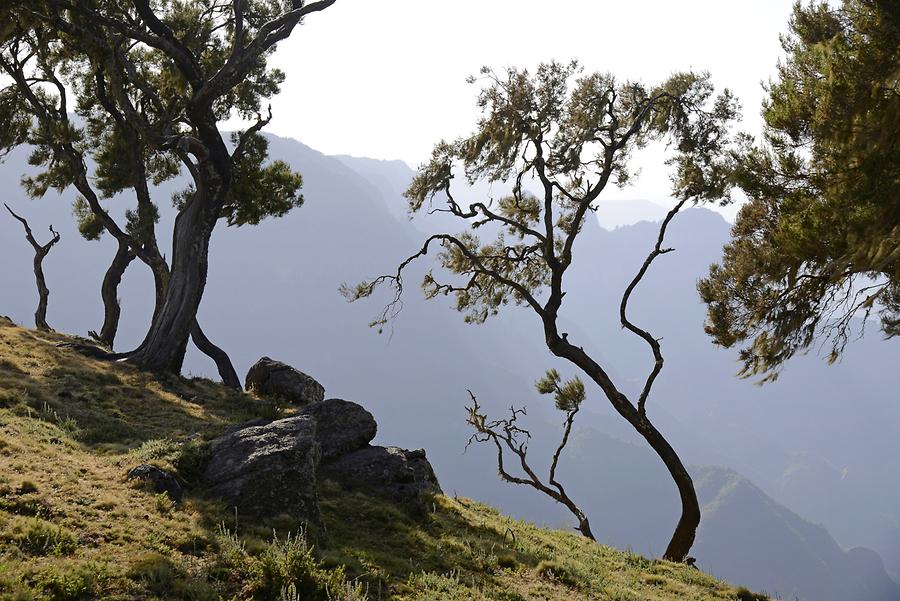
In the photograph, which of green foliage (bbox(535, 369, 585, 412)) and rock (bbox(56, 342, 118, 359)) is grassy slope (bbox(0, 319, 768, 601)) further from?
green foliage (bbox(535, 369, 585, 412))

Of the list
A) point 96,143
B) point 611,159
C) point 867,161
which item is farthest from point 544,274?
point 96,143

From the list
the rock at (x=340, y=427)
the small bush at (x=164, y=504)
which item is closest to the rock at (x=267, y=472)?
the small bush at (x=164, y=504)

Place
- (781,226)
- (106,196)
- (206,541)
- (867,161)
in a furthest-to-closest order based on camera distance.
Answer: (106,196) → (781,226) → (867,161) → (206,541)

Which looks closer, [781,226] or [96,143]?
[781,226]

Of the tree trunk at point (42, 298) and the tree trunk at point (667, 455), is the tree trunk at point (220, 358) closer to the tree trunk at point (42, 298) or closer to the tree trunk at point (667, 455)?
the tree trunk at point (42, 298)

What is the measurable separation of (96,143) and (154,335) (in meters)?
13.0

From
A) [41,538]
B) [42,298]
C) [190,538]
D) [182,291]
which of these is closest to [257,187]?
[182,291]

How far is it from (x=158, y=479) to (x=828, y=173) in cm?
1219

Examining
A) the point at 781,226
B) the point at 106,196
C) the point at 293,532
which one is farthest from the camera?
the point at 106,196

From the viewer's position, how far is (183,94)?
2416cm

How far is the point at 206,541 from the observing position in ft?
26.6

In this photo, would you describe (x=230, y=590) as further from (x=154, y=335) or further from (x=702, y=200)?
(x=702, y=200)

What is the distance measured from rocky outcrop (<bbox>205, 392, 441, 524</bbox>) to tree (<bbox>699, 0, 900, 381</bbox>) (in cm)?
894

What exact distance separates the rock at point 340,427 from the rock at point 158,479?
4.21m
